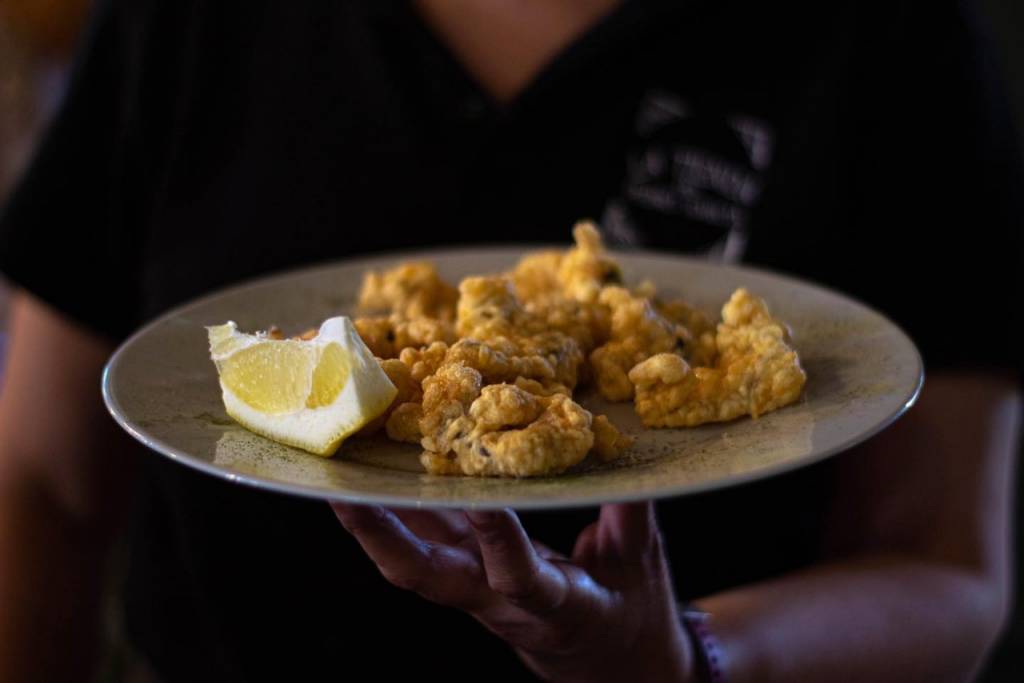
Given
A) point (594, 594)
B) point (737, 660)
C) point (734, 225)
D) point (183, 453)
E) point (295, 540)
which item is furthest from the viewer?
point (734, 225)

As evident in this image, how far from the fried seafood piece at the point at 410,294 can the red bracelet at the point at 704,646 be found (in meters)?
0.37

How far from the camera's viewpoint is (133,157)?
1297 millimetres

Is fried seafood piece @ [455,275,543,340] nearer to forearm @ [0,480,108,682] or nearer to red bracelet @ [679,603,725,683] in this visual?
red bracelet @ [679,603,725,683]

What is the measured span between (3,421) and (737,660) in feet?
3.15

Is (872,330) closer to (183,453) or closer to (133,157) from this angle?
(183,453)

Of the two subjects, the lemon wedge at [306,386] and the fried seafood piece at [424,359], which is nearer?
the lemon wedge at [306,386]

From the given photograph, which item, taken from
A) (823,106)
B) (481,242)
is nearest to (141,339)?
(481,242)

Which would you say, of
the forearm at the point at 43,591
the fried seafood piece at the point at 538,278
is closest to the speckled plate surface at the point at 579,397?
the fried seafood piece at the point at 538,278

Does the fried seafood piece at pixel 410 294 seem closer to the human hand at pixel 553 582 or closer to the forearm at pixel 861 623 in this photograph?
the human hand at pixel 553 582

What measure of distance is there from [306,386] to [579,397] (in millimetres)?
250

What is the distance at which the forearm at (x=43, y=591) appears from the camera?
1.19 meters

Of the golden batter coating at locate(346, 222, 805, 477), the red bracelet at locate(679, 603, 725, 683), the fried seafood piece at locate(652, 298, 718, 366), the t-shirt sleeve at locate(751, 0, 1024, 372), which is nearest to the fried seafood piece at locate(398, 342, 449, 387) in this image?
the golden batter coating at locate(346, 222, 805, 477)

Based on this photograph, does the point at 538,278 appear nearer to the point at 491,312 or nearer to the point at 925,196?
the point at 491,312

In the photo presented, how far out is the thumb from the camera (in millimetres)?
774
